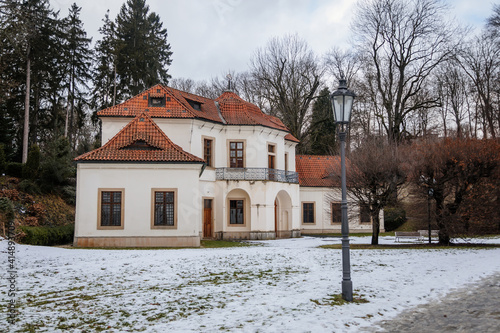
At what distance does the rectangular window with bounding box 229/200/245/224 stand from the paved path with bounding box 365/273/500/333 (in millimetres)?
20492

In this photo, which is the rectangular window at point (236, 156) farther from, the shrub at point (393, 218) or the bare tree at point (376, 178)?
the shrub at point (393, 218)

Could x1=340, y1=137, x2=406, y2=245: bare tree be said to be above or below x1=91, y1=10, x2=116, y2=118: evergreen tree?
below

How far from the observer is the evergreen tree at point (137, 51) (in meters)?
41.1

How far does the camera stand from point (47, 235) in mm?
20891

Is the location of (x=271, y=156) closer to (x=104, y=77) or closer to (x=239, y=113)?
(x=239, y=113)

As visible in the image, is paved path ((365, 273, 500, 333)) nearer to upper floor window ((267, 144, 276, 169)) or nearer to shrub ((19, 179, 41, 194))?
upper floor window ((267, 144, 276, 169))

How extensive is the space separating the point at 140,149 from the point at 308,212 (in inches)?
734

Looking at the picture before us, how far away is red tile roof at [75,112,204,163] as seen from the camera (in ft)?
69.6

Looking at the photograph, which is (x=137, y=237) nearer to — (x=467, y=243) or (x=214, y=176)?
(x=214, y=176)

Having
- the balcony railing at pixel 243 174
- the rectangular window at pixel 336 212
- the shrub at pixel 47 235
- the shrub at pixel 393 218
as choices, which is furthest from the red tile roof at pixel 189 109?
the shrub at pixel 393 218

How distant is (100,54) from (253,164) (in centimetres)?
2347

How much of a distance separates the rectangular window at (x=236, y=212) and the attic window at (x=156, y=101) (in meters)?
7.77

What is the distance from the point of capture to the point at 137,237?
2102cm

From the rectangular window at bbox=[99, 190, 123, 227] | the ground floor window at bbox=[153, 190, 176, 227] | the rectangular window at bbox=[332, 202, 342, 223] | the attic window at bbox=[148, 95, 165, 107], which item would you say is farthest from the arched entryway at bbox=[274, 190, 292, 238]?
the rectangular window at bbox=[99, 190, 123, 227]
